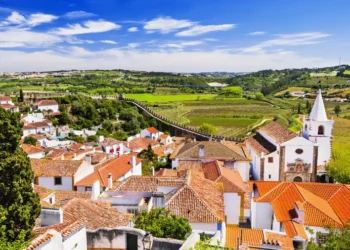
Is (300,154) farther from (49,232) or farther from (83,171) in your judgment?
(49,232)

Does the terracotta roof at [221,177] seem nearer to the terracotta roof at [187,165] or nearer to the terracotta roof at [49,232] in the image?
the terracotta roof at [187,165]

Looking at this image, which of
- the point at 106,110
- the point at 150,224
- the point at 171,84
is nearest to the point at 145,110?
the point at 106,110

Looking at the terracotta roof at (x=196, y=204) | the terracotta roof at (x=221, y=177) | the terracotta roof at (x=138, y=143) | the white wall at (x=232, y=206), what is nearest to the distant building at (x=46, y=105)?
the terracotta roof at (x=138, y=143)

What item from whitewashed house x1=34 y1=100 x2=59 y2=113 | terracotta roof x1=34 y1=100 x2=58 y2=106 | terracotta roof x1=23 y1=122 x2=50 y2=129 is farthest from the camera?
terracotta roof x1=34 y1=100 x2=58 y2=106

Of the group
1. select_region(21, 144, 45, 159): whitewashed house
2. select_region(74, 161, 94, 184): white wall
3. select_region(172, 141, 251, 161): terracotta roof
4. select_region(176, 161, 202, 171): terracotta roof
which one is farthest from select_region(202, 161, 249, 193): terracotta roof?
select_region(21, 144, 45, 159): whitewashed house

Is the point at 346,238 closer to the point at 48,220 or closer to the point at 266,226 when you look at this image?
the point at 266,226

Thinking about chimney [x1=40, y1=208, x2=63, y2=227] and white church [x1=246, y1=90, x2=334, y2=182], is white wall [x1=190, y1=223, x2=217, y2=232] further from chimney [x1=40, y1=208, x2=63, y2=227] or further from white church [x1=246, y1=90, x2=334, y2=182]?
white church [x1=246, y1=90, x2=334, y2=182]
